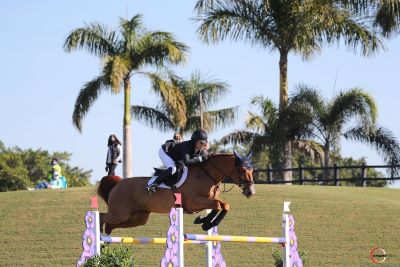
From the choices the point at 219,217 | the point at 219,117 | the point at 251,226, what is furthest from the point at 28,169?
the point at 219,217

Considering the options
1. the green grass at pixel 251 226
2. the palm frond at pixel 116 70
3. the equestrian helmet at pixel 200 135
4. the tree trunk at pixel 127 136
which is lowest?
the green grass at pixel 251 226

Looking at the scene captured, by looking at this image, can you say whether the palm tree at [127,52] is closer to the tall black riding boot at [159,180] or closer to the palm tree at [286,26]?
the palm tree at [286,26]

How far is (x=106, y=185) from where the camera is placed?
52.6 ft

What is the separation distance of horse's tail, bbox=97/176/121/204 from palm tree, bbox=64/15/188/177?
55.9ft

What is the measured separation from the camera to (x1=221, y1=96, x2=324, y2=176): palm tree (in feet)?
115

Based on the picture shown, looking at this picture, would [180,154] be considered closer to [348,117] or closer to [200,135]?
[200,135]

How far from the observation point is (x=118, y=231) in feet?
79.4

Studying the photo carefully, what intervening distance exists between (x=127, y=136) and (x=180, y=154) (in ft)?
61.0

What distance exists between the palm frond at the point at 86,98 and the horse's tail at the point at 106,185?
17762 mm

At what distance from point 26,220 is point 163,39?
36.0ft

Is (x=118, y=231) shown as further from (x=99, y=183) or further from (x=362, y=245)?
(x=99, y=183)

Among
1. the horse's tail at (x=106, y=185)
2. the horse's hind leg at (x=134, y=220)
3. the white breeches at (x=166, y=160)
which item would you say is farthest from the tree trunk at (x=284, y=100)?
the white breeches at (x=166, y=160)

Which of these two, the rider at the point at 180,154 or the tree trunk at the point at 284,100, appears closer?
the rider at the point at 180,154

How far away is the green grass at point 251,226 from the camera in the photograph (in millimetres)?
21516
